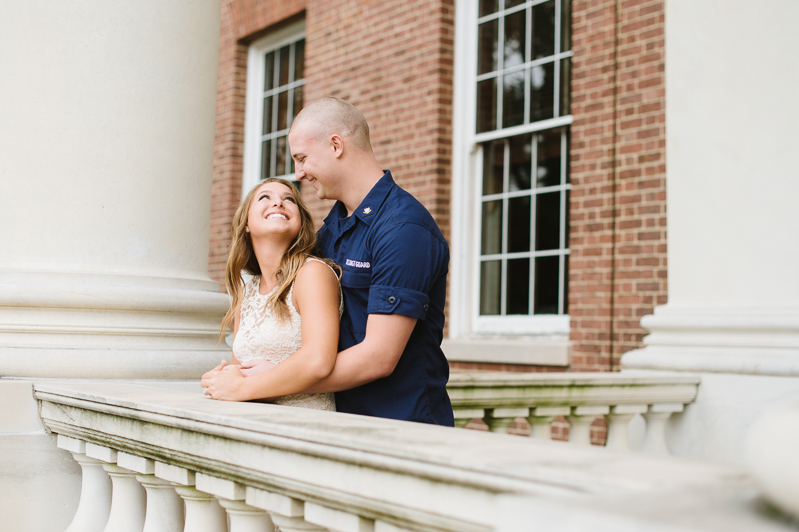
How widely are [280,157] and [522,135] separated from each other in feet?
13.2

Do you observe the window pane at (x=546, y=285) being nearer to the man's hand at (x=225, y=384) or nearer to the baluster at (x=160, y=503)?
the man's hand at (x=225, y=384)

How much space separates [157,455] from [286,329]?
0.54 m

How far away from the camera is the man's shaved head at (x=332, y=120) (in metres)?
2.44

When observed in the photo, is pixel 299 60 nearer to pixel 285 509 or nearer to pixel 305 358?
pixel 305 358

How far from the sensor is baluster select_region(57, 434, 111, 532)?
8.38 feet

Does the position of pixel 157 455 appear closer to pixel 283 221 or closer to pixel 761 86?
pixel 283 221

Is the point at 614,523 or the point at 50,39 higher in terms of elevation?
the point at 50,39

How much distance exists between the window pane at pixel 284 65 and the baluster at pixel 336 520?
9.07m

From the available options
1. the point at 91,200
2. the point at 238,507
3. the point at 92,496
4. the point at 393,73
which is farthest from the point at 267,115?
the point at 238,507

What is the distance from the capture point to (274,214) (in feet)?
8.25

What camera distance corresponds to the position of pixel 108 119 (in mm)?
2986

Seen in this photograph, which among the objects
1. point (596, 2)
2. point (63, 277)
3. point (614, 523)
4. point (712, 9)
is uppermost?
point (596, 2)

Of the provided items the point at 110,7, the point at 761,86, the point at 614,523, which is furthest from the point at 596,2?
the point at 614,523

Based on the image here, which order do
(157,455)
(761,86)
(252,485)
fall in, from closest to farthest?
(252,485) → (157,455) → (761,86)
